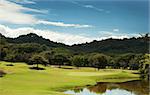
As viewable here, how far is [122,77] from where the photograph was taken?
7869 centimetres

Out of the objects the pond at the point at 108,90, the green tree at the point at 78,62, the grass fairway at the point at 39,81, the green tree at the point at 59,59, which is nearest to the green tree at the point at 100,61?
the green tree at the point at 78,62

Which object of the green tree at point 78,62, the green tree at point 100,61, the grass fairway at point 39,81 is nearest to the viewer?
the grass fairway at point 39,81

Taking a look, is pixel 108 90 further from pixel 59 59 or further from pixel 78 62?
pixel 59 59

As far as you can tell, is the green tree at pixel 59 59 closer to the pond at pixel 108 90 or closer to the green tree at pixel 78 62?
the green tree at pixel 78 62

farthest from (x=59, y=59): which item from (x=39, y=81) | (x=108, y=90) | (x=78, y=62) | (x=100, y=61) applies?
(x=39, y=81)

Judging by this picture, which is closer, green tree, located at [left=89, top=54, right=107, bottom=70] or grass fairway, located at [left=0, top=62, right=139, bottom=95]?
grass fairway, located at [left=0, top=62, right=139, bottom=95]

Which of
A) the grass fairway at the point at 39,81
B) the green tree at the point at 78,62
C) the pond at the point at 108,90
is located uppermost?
the green tree at the point at 78,62

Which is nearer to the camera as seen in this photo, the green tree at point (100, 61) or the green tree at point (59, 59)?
the green tree at point (100, 61)

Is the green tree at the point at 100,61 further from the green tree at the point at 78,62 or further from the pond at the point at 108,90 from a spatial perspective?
the pond at the point at 108,90

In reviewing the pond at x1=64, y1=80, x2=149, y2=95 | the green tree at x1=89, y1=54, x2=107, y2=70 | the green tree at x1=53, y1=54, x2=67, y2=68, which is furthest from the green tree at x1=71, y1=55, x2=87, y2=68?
the pond at x1=64, y1=80, x2=149, y2=95

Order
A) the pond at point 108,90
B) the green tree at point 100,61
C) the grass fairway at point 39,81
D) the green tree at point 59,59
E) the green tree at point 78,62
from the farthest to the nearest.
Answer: the green tree at point 59,59
the green tree at point 78,62
the green tree at point 100,61
the pond at point 108,90
the grass fairway at point 39,81

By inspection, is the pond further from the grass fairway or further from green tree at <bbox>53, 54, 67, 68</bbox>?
green tree at <bbox>53, 54, 67, 68</bbox>

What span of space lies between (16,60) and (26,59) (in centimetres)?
495

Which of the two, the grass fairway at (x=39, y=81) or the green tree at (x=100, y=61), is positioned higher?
the green tree at (x=100, y=61)
